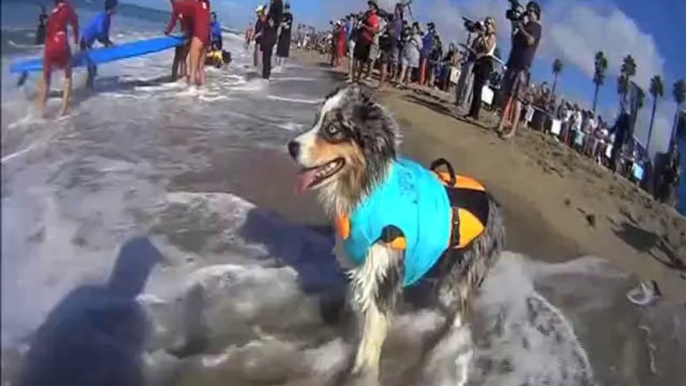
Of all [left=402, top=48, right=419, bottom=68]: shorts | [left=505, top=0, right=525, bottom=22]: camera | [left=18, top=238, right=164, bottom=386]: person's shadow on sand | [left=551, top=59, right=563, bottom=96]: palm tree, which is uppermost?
[left=505, top=0, right=525, bottom=22]: camera

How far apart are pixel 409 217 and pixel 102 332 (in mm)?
390

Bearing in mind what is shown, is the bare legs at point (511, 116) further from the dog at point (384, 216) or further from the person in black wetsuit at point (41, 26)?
A: the person in black wetsuit at point (41, 26)

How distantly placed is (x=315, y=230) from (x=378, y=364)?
19 cm

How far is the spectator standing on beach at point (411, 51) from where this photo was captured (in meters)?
1.36

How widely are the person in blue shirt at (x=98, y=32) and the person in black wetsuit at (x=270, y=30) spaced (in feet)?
0.64

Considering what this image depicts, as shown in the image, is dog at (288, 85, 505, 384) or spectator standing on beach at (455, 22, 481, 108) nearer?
dog at (288, 85, 505, 384)

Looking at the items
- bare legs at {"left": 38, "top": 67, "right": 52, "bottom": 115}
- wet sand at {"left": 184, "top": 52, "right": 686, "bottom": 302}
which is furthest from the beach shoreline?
bare legs at {"left": 38, "top": 67, "right": 52, "bottom": 115}

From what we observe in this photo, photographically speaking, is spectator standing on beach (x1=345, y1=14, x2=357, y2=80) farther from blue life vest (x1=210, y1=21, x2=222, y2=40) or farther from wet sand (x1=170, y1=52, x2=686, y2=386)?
blue life vest (x1=210, y1=21, x2=222, y2=40)

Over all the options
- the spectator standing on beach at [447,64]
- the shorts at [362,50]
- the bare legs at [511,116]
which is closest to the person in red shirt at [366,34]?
the shorts at [362,50]

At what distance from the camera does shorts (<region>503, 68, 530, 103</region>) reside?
55.0 inches

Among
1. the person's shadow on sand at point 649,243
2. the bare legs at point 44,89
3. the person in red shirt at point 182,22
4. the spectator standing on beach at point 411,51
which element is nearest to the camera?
the bare legs at point 44,89

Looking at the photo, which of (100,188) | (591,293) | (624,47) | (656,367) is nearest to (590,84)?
(624,47)

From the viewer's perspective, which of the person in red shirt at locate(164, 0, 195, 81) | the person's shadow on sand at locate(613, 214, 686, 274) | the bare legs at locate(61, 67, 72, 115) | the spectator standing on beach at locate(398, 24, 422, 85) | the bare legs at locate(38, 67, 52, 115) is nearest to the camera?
the bare legs at locate(38, 67, 52, 115)

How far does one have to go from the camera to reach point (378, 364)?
4.29 feet
